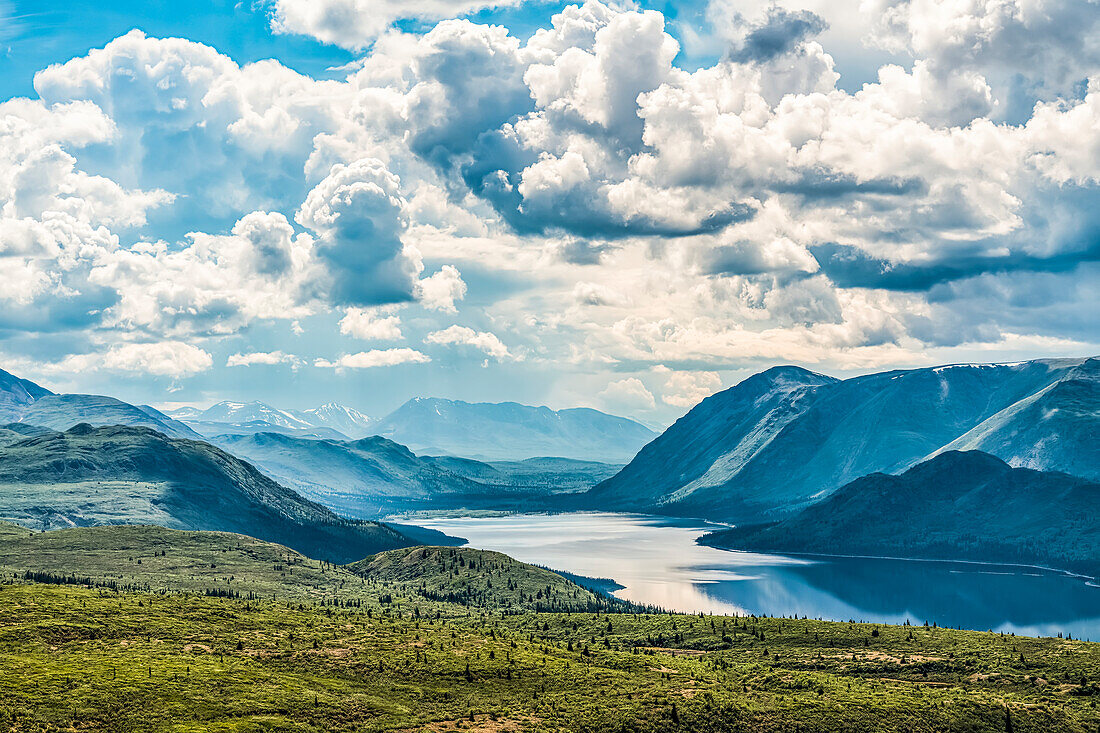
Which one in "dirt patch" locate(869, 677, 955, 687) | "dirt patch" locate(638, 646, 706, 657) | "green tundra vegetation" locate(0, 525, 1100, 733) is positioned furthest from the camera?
"dirt patch" locate(638, 646, 706, 657)

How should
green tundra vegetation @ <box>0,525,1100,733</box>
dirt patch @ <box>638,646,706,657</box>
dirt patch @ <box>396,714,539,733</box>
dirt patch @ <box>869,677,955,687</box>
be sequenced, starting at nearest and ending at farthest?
green tundra vegetation @ <box>0,525,1100,733</box> → dirt patch @ <box>396,714,539,733</box> → dirt patch @ <box>869,677,955,687</box> → dirt patch @ <box>638,646,706,657</box>

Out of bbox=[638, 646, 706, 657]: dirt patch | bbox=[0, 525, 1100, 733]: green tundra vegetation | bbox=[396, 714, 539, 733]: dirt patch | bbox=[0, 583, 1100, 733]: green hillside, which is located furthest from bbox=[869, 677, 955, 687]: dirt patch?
bbox=[396, 714, 539, 733]: dirt patch

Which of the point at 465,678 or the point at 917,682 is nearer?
the point at 465,678

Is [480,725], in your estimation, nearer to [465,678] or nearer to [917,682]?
[465,678]

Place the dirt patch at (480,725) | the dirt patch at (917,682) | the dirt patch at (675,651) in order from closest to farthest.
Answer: the dirt patch at (480,725), the dirt patch at (917,682), the dirt patch at (675,651)

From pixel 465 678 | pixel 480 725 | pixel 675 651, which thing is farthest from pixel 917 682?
pixel 480 725

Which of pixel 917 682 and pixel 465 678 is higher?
pixel 917 682

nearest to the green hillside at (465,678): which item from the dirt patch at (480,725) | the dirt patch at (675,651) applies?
the dirt patch at (480,725)

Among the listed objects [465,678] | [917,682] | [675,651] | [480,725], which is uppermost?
[917,682]

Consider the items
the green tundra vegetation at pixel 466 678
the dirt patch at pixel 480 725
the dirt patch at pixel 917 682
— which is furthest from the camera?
the dirt patch at pixel 917 682

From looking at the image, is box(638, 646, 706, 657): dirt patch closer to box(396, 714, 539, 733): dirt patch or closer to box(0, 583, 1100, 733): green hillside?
box(0, 583, 1100, 733): green hillside

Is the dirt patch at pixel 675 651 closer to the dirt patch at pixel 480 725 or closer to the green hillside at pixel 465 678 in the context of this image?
the green hillside at pixel 465 678

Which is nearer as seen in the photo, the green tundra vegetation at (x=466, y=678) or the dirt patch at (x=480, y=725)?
the green tundra vegetation at (x=466, y=678)

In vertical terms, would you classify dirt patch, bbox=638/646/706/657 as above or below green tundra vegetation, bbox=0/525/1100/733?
below
